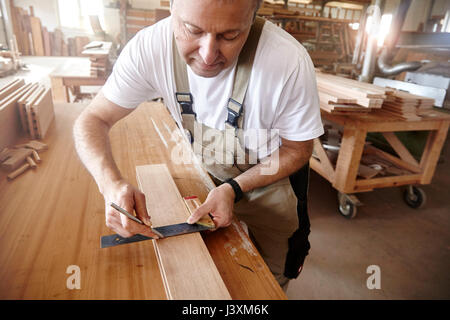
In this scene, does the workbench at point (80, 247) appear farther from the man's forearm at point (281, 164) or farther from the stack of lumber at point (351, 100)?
the stack of lumber at point (351, 100)

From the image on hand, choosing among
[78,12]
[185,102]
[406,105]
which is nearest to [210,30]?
[185,102]

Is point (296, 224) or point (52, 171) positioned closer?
point (52, 171)

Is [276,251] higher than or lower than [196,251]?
lower

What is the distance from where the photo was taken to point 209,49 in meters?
0.94

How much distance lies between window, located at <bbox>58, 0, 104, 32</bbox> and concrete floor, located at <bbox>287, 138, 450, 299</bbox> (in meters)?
11.8

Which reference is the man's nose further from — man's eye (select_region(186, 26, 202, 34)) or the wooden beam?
the wooden beam

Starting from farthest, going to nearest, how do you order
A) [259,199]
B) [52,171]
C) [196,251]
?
1. [259,199]
2. [52,171]
3. [196,251]

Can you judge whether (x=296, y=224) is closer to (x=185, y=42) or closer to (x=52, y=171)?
(x=185, y=42)

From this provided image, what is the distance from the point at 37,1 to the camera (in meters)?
11.0

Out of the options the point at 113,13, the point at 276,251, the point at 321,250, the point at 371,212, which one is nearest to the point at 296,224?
the point at 276,251

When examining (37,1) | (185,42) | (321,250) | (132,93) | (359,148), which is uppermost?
(37,1)

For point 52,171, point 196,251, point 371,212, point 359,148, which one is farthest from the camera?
point 371,212

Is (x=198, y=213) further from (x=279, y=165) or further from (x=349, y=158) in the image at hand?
(x=349, y=158)
